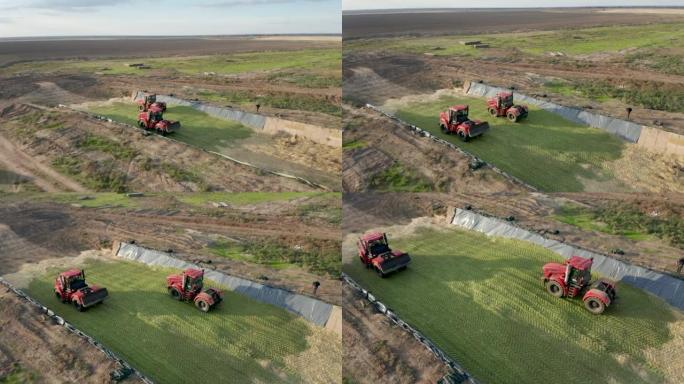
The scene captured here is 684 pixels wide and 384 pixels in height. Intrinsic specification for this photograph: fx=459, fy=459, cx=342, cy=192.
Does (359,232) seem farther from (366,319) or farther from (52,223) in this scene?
(52,223)

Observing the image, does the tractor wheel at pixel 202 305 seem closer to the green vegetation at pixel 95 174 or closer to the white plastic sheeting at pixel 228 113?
the green vegetation at pixel 95 174

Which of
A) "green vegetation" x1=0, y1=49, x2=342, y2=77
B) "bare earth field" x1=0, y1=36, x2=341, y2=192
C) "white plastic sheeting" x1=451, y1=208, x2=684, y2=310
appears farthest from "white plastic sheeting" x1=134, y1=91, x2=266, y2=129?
"white plastic sheeting" x1=451, y1=208, x2=684, y2=310

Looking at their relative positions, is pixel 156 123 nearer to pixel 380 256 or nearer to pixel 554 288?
pixel 380 256

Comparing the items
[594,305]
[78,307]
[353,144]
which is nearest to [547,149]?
[594,305]

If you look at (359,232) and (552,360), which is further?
(359,232)

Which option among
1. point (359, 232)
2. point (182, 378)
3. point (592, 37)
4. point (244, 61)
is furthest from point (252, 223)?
point (592, 37)
